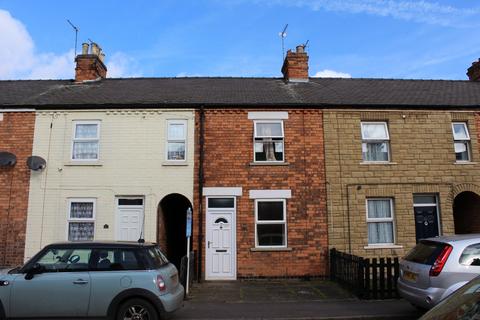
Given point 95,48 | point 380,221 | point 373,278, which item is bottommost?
point 373,278

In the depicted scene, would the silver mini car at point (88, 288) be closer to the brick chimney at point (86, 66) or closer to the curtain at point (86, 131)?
the curtain at point (86, 131)

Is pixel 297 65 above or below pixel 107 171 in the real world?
above

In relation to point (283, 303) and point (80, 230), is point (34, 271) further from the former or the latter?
point (80, 230)

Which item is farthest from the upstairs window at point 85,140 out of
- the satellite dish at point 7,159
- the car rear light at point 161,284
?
the car rear light at point 161,284

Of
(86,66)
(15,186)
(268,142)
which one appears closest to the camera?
(15,186)

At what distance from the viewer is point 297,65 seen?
1730 centimetres

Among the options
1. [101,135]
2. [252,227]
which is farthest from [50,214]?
[252,227]

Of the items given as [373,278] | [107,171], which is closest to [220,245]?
[107,171]

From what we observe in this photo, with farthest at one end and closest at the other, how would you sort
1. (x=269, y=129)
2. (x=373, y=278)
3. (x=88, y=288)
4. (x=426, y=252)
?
(x=269, y=129)
(x=373, y=278)
(x=426, y=252)
(x=88, y=288)

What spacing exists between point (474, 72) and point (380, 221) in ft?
32.4

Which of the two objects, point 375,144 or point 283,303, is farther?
point 375,144

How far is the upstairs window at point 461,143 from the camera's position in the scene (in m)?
14.4

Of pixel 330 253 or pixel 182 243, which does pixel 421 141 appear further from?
pixel 182 243

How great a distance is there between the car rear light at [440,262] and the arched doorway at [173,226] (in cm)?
866
